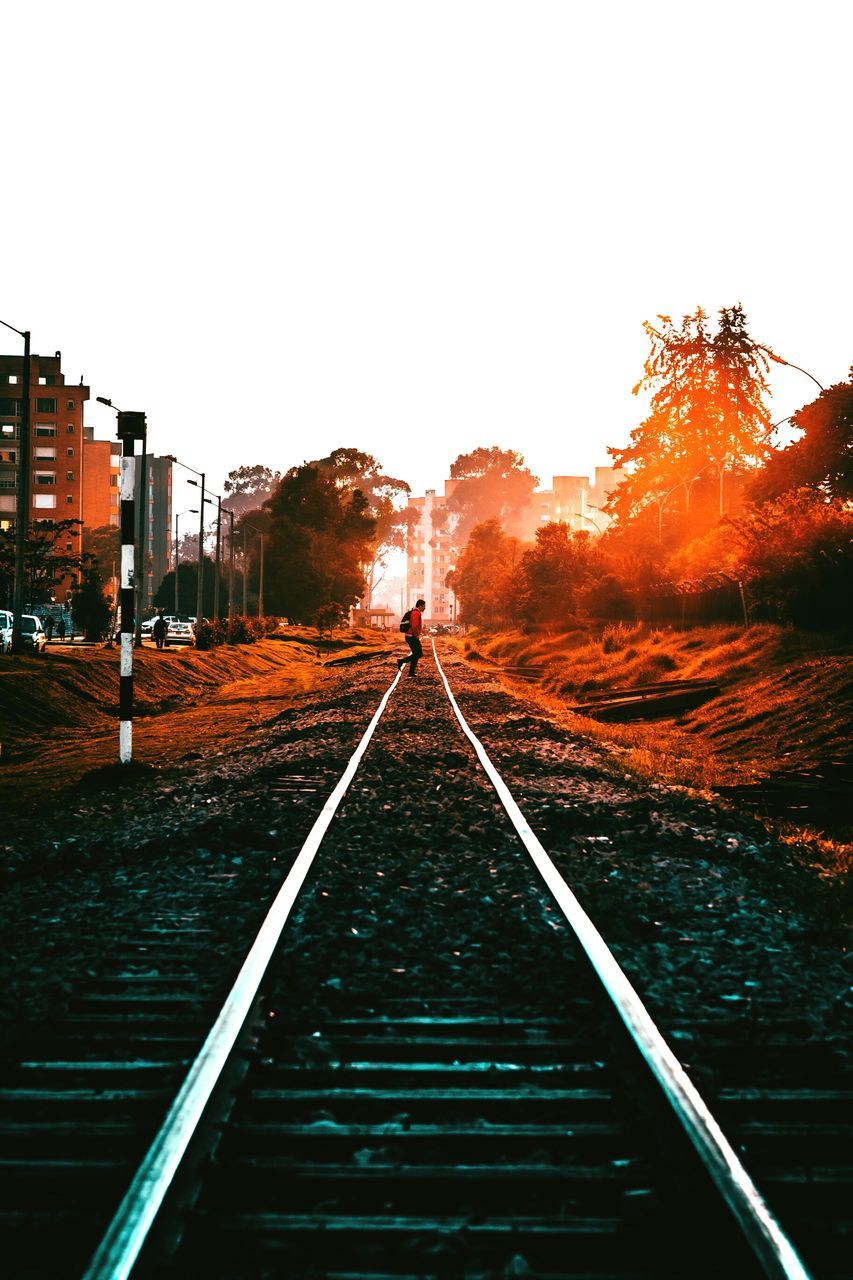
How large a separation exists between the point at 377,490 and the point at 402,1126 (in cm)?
14307

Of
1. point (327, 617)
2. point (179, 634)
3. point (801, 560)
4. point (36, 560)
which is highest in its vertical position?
point (36, 560)

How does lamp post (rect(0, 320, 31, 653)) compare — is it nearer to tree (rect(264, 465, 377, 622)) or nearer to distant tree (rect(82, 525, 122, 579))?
tree (rect(264, 465, 377, 622))

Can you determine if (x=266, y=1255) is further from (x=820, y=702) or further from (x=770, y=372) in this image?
(x=770, y=372)

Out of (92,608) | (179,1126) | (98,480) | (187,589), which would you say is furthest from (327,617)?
(98,480)

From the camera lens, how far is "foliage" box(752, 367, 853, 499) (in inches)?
1164

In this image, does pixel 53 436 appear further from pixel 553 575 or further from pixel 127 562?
pixel 127 562

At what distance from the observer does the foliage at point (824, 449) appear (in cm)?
Answer: 2958

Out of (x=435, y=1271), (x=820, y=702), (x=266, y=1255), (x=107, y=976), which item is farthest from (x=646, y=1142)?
(x=820, y=702)

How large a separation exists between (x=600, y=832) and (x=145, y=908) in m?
3.90

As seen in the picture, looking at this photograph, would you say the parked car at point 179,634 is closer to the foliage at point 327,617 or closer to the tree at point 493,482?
the foliage at point 327,617

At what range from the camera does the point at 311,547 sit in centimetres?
9344

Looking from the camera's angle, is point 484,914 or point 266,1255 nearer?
point 266,1255

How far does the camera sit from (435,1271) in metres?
2.52

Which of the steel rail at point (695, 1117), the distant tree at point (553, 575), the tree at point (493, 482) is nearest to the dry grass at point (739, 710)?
the steel rail at point (695, 1117)
